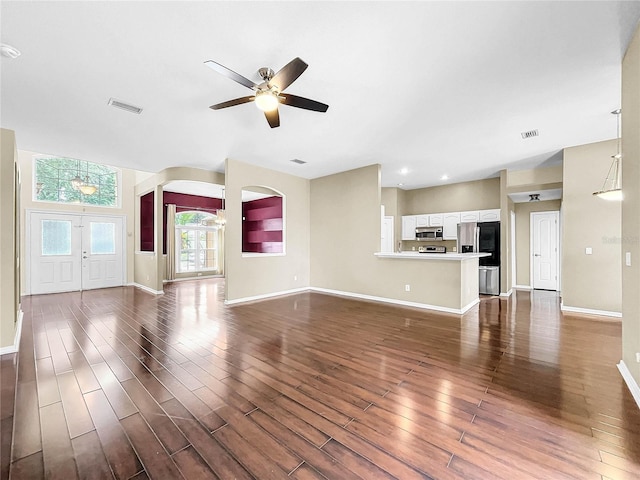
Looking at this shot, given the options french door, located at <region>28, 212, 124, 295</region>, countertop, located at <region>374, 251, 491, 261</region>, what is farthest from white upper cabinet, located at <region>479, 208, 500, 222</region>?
french door, located at <region>28, 212, 124, 295</region>

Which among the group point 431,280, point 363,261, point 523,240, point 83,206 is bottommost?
point 431,280

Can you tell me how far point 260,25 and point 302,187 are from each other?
503cm

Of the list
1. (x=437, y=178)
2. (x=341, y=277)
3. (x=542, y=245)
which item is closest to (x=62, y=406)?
(x=341, y=277)

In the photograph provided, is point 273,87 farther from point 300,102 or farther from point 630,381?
point 630,381

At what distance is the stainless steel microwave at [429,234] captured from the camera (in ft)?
25.6

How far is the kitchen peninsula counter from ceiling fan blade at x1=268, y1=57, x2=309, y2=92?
3.97 metres

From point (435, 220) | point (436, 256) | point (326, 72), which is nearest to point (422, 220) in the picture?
point (435, 220)

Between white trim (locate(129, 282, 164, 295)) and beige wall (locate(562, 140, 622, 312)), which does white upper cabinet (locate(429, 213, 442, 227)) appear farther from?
white trim (locate(129, 282, 164, 295))

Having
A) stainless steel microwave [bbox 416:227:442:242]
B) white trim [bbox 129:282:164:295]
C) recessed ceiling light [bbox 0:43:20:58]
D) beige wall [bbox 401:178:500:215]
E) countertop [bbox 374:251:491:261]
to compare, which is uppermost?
recessed ceiling light [bbox 0:43:20:58]

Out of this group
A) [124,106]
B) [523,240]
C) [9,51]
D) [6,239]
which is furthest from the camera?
[523,240]

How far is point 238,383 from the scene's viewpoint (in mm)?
2428

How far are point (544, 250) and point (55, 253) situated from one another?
41.8 feet

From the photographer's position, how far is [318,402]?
2.14 meters

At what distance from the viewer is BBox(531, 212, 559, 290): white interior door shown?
7164mm
